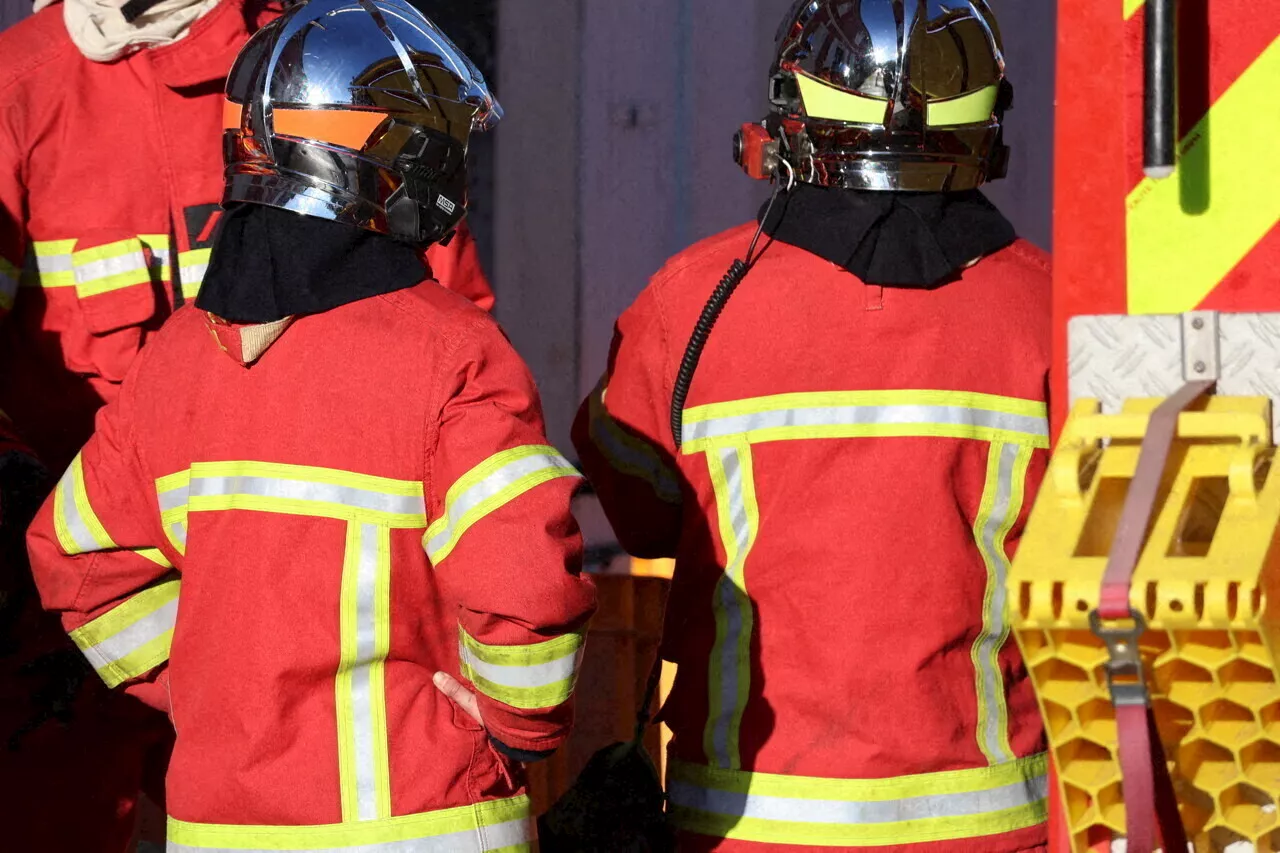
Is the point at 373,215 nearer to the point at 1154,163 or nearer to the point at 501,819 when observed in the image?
the point at 501,819

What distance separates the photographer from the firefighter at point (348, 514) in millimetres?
2516

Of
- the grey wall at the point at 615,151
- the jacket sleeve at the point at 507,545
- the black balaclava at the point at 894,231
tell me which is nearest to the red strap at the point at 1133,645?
the jacket sleeve at the point at 507,545

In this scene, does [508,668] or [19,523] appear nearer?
[508,668]

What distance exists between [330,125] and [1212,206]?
135 cm

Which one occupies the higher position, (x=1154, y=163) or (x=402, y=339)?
(x=1154, y=163)

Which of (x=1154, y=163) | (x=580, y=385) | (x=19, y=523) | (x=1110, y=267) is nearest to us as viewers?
(x=1154, y=163)

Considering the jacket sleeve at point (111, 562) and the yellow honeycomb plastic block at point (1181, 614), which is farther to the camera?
the jacket sleeve at point (111, 562)

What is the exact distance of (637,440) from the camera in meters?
2.98

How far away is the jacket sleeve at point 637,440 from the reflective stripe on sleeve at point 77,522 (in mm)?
802

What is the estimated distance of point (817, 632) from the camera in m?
2.74

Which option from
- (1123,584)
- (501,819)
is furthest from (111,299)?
(1123,584)

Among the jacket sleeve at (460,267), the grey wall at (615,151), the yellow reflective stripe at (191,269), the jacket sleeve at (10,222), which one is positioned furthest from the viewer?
the grey wall at (615,151)

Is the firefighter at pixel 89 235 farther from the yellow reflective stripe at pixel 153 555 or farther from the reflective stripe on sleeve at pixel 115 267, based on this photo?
the yellow reflective stripe at pixel 153 555

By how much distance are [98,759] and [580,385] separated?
1.59 meters
